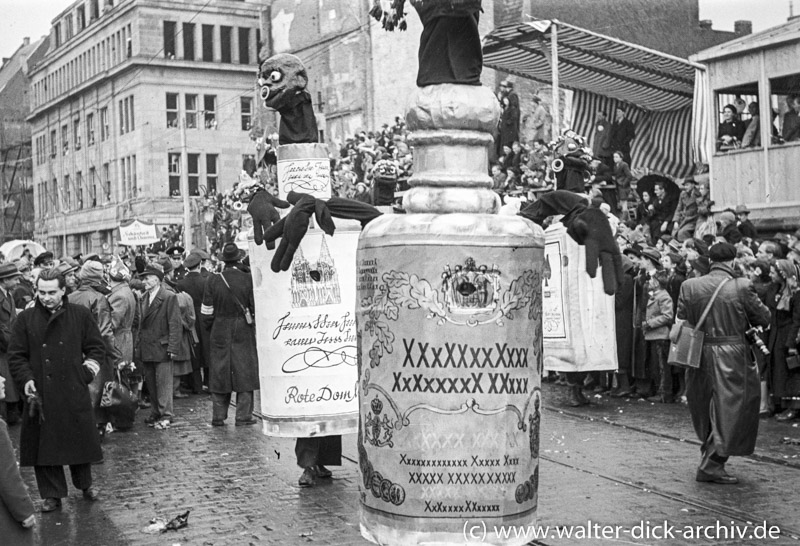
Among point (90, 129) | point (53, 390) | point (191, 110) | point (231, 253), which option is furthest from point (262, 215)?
point (90, 129)

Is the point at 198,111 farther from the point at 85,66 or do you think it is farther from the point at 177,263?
the point at 177,263

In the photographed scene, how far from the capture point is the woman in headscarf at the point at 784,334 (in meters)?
13.4

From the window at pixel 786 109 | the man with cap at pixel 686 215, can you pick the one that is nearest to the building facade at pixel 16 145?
the man with cap at pixel 686 215

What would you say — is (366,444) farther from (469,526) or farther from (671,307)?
(671,307)

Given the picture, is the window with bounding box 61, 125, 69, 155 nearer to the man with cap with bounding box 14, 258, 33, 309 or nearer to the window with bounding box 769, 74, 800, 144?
the man with cap with bounding box 14, 258, 33, 309

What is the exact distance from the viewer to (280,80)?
969cm

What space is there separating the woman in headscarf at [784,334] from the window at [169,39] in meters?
50.0

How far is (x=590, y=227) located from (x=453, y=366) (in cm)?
117

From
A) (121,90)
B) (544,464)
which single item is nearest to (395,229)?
(544,464)

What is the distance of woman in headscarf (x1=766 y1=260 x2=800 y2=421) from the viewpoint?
528 inches

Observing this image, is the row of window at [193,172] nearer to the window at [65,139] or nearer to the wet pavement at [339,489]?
the window at [65,139]

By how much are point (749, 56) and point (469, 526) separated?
18278 millimetres

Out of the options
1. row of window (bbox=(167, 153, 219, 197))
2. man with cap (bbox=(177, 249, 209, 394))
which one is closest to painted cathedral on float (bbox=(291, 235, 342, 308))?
man with cap (bbox=(177, 249, 209, 394))

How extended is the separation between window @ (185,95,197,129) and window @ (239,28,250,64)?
11.3 feet
